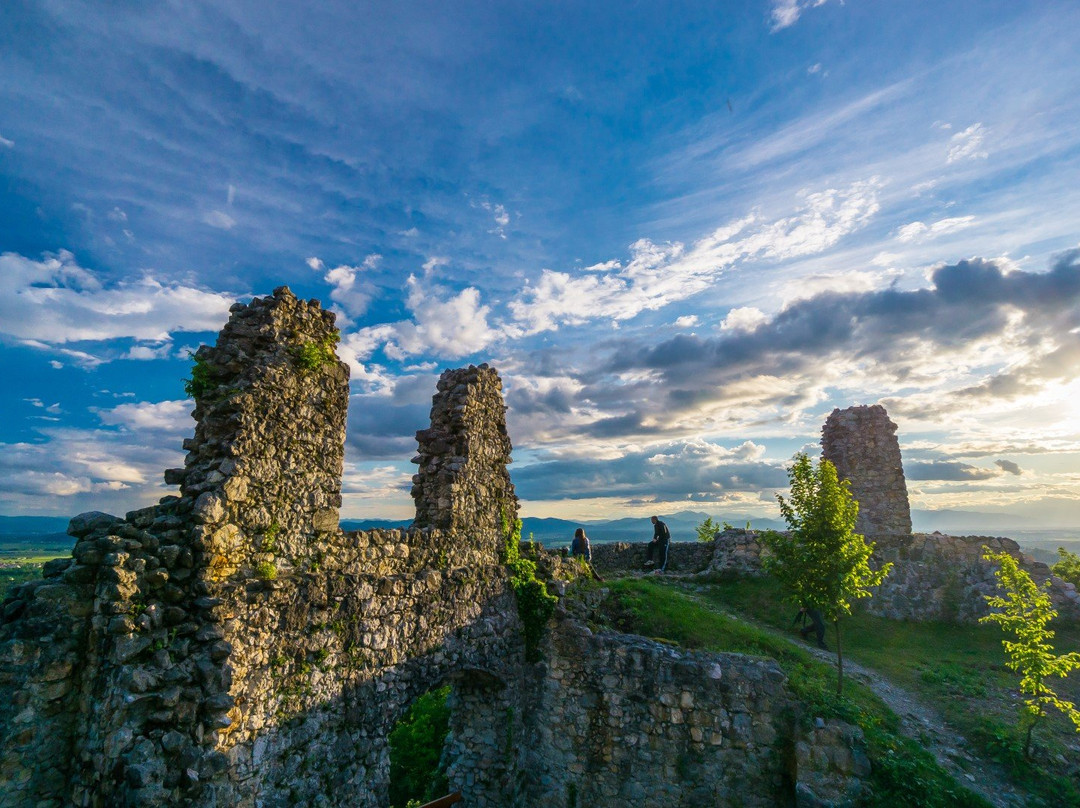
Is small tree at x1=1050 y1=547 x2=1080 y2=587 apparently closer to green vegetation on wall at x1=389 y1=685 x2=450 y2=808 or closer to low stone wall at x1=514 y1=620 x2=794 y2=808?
low stone wall at x1=514 y1=620 x2=794 y2=808

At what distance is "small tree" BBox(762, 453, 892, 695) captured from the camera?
12.8m

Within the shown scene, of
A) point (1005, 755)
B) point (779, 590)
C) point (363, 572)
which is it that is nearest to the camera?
point (363, 572)

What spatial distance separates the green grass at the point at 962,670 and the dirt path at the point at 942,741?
0.97 feet

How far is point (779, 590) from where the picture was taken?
19281 millimetres

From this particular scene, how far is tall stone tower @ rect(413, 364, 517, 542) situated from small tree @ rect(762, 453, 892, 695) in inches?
277

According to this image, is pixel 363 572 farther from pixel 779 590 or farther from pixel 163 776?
pixel 779 590

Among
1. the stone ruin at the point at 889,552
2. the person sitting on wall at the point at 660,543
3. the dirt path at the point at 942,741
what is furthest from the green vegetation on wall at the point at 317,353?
the person sitting on wall at the point at 660,543

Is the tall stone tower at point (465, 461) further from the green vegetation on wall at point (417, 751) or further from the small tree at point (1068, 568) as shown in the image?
the small tree at point (1068, 568)

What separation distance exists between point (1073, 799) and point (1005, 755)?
110 cm

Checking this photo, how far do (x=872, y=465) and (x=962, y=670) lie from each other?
10.7 m

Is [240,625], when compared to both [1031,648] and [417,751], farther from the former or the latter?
[417,751]

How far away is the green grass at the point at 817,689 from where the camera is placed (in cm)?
933

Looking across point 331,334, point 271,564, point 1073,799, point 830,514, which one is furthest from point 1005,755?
point 331,334

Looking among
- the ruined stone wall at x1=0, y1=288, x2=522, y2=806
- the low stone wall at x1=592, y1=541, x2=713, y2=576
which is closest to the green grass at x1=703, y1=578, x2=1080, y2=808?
the low stone wall at x1=592, y1=541, x2=713, y2=576
